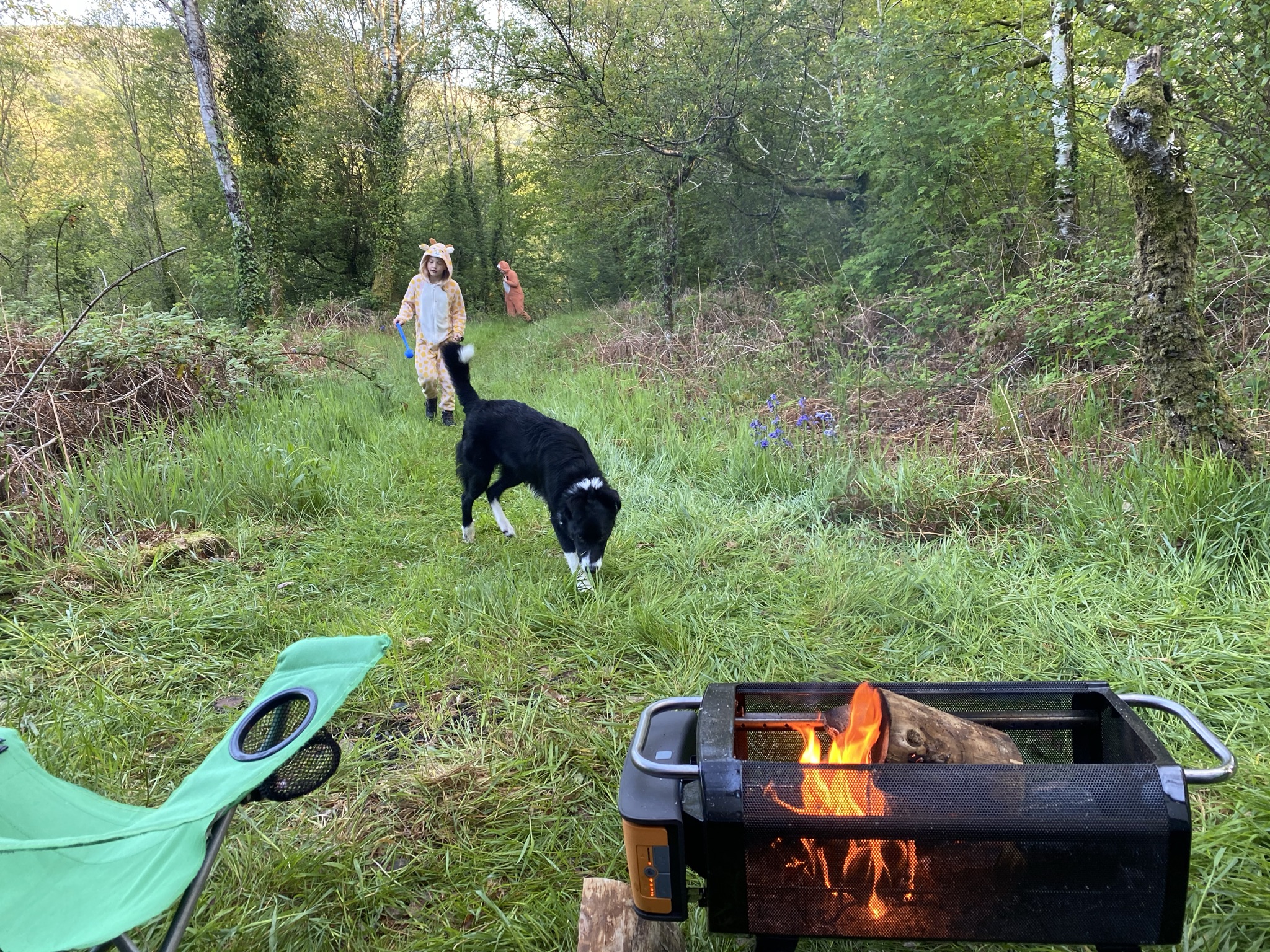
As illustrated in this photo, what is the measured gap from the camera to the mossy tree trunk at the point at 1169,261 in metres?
3.15

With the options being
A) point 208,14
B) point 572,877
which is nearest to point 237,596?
point 572,877

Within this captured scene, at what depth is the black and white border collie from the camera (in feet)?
10.9

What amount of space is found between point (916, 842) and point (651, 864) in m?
0.49

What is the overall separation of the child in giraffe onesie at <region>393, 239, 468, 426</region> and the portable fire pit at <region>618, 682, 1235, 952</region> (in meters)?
6.04

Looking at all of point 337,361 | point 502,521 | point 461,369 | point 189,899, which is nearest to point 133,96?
point 337,361

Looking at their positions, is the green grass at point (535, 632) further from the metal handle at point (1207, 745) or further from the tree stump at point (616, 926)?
the metal handle at point (1207, 745)

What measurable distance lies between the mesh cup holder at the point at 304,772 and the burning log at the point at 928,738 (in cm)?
115

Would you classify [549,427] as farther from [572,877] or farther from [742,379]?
[742,379]

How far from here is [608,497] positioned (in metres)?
3.34

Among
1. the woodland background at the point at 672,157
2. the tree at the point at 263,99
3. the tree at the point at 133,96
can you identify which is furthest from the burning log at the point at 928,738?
the tree at the point at 133,96

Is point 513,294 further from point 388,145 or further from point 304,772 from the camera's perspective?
point 304,772

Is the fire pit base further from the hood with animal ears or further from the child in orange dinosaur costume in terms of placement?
the child in orange dinosaur costume

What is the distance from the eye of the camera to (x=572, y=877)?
5.76 ft

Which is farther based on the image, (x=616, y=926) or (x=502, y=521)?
(x=502, y=521)
